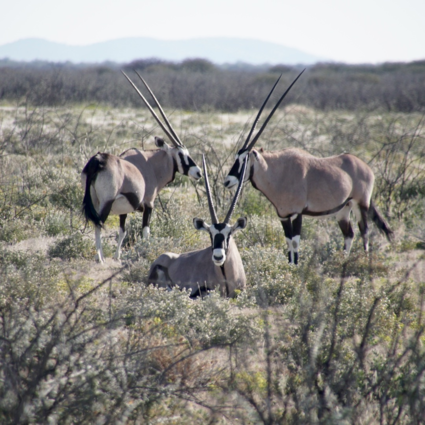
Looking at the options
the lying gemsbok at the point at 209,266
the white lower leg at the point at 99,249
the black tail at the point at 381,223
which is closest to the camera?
the lying gemsbok at the point at 209,266

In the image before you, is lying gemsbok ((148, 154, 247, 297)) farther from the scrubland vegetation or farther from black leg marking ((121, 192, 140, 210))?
black leg marking ((121, 192, 140, 210))

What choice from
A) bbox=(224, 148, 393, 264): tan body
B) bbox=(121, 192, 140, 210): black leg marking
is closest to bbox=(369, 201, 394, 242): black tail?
bbox=(224, 148, 393, 264): tan body

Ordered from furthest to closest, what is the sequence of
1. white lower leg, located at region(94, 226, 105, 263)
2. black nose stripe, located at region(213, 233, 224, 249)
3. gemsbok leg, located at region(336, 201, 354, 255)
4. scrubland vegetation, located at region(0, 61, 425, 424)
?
gemsbok leg, located at region(336, 201, 354, 255) → white lower leg, located at region(94, 226, 105, 263) → black nose stripe, located at region(213, 233, 224, 249) → scrubland vegetation, located at region(0, 61, 425, 424)

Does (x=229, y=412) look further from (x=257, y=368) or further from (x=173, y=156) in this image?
(x=173, y=156)

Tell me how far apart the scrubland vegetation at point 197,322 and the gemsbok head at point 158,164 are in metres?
A: 0.48

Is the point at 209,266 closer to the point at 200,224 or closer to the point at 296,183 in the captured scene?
the point at 200,224

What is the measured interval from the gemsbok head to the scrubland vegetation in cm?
48

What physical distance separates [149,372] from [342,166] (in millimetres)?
3933

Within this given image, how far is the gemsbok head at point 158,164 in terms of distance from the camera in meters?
7.11

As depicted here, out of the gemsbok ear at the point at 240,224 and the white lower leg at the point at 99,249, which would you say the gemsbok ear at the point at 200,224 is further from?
the white lower leg at the point at 99,249

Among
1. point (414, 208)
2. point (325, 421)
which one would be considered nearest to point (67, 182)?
point (414, 208)

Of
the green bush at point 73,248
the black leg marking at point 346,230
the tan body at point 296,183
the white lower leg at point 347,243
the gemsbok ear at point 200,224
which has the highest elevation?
the tan body at point 296,183

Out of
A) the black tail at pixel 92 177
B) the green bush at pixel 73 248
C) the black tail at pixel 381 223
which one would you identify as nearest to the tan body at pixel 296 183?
the black tail at pixel 381 223

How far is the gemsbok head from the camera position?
7113 mm
